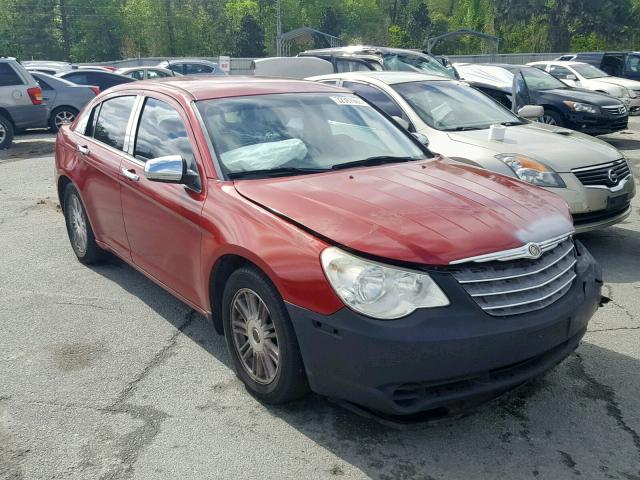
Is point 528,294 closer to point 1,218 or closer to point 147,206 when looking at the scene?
point 147,206

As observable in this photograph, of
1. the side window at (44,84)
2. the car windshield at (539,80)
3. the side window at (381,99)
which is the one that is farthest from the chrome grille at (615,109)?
the side window at (44,84)

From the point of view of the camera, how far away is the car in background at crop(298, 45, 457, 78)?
1280 cm

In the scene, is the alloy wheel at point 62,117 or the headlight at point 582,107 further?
the alloy wheel at point 62,117

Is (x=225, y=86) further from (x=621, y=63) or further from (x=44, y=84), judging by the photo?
(x=621, y=63)

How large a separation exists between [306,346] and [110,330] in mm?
2063

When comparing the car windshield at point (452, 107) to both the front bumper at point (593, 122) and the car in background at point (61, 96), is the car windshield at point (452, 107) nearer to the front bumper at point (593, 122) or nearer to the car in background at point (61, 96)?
the front bumper at point (593, 122)

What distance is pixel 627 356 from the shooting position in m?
3.90

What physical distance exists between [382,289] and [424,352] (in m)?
0.32

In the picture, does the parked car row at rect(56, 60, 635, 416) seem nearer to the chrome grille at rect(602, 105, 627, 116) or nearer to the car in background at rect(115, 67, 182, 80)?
the chrome grille at rect(602, 105, 627, 116)

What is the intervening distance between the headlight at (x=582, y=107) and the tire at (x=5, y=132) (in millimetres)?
11032

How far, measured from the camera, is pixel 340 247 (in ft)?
9.54

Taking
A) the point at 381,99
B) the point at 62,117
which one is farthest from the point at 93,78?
the point at 381,99

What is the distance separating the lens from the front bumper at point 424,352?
2723 mm

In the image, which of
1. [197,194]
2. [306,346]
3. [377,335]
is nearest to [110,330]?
[197,194]
